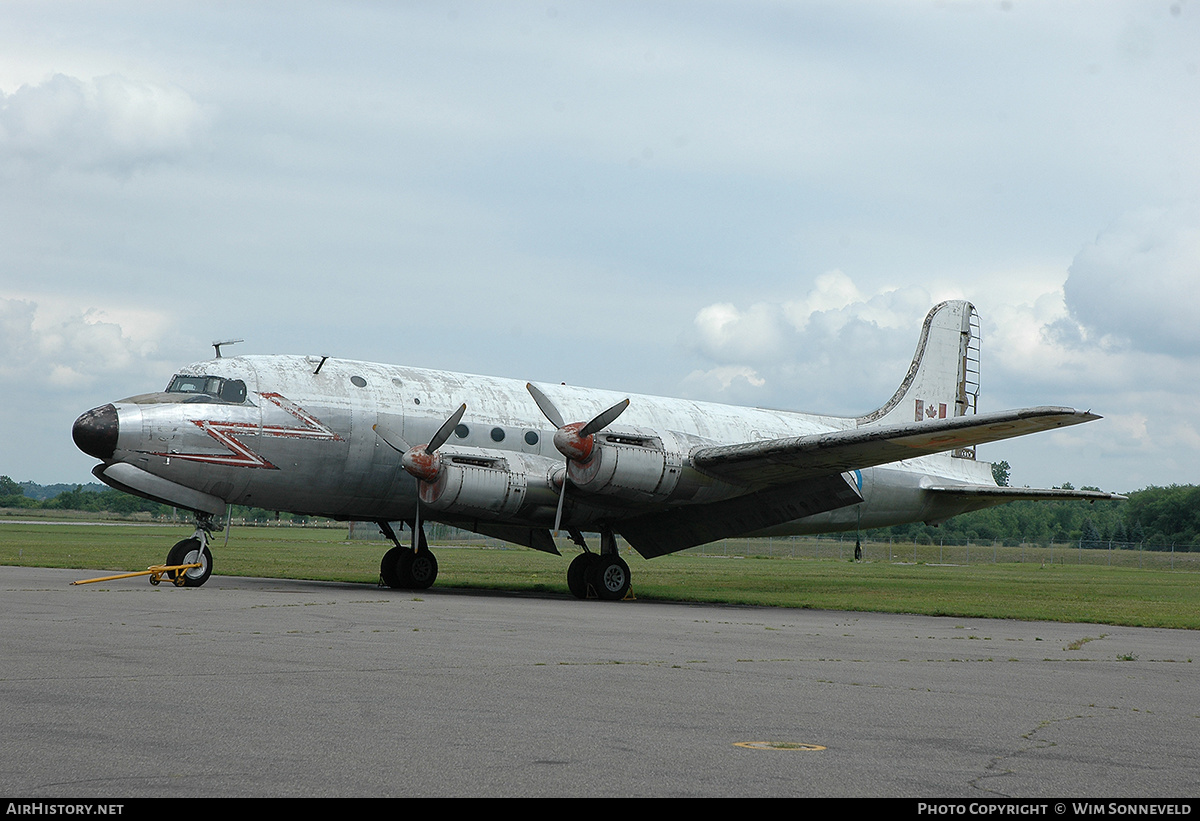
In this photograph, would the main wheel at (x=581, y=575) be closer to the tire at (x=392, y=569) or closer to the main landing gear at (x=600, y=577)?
the main landing gear at (x=600, y=577)

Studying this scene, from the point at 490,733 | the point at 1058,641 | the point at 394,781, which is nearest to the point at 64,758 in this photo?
the point at 394,781

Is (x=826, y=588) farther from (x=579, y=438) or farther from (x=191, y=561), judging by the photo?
(x=191, y=561)

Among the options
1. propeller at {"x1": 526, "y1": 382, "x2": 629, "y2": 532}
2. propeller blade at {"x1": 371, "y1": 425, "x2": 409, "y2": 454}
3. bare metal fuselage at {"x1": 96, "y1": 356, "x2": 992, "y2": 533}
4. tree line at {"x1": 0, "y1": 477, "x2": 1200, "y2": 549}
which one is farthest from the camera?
tree line at {"x1": 0, "y1": 477, "x2": 1200, "y2": 549}

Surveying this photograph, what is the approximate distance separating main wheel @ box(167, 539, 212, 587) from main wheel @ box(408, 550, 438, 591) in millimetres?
4020

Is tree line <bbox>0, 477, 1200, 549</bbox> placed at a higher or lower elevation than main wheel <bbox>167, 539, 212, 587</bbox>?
higher

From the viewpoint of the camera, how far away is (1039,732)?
7051 mm

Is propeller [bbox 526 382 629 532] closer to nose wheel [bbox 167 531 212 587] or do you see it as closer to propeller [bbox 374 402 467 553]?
propeller [bbox 374 402 467 553]

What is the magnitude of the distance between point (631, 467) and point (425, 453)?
11.8 ft

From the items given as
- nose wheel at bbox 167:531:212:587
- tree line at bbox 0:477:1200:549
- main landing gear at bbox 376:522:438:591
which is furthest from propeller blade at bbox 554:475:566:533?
tree line at bbox 0:477:1200:549

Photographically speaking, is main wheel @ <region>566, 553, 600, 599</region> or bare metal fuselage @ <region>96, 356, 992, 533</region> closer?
bare metal fuselage @ <region>96, 356, 992, 533</region>

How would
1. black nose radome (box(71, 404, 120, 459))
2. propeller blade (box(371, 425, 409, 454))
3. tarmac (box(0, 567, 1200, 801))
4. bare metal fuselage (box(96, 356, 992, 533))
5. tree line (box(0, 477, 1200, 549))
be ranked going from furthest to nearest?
1. tree line (box(0, 477, 1200, 549))
2. propeller blade (box(371, 425, 409, 454))
3. bare metal fuselage (box(96, 356, 992, 533))
4. black nose radome (box(71, 404, 120, 459))
5. tarmac (box(0, 567, 1200, 801))

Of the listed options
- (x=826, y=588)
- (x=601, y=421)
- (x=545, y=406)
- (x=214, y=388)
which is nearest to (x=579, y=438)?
(x=601, y=421)

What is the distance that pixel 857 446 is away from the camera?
1914 centimetres

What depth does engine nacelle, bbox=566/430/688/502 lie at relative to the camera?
19156mm
